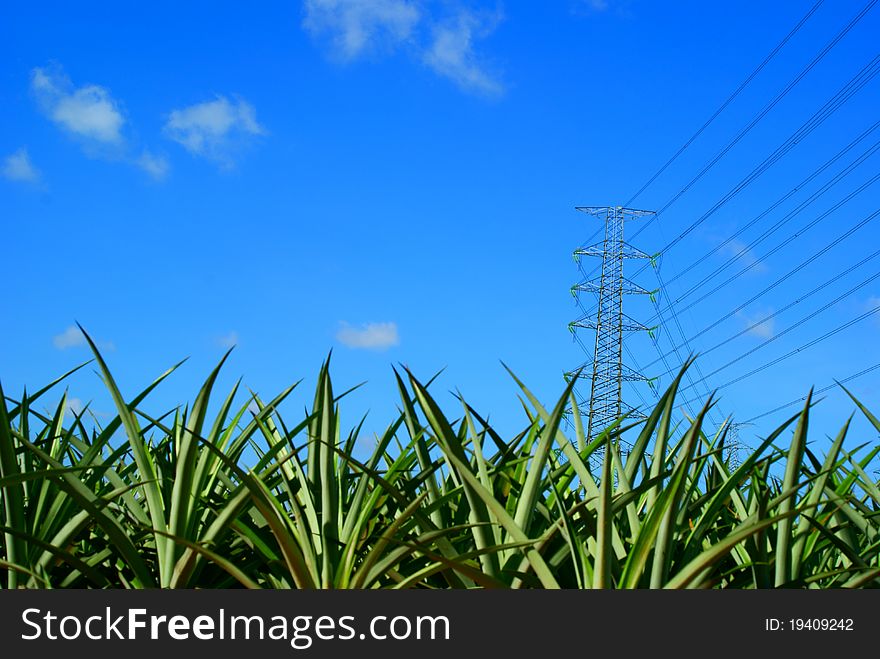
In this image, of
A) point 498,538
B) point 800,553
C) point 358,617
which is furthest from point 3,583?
point 800,553

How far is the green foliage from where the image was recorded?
1969 millimetres

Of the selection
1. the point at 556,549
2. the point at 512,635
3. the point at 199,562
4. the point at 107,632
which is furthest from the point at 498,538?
the point at 107,632

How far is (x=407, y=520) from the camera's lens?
86.4 inches

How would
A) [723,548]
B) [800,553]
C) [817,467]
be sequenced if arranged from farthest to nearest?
Result: [817,467] → [800,553] → [723,548]

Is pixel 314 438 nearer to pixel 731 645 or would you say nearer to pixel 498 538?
pixel 498 538

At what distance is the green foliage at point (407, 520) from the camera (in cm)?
197

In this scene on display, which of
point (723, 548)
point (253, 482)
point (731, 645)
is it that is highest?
point (253, 482)

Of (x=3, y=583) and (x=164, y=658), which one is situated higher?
(x=3, y=583)

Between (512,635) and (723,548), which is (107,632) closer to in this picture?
(512,635)

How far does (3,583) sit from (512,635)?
148 centimetres

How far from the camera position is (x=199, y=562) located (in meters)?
2.17

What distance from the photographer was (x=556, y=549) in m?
2.24

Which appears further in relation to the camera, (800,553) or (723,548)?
(800,553)

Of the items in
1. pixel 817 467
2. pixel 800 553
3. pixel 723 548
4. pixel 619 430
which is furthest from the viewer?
pixel 817 467
